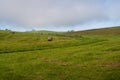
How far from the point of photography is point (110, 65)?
46969mm

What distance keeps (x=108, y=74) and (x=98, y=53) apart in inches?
682

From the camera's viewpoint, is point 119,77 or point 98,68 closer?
Answer: point 119,77

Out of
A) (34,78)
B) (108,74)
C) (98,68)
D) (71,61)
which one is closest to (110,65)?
(98,68)

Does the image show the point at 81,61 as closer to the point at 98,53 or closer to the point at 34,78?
the point at 98,53

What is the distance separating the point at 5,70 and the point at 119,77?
64.5 ft

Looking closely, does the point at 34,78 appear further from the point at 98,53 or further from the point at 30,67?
the point at 98,53

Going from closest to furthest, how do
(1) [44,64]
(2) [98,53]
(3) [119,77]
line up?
(3) [119,77], (1) [44,64], (2) [98,53]

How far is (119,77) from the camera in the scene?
39.7 m

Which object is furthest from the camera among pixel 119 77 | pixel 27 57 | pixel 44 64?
pixel 27 57

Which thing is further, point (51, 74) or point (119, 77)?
point (51, 74)

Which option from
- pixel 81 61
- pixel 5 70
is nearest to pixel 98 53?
pixel 81 61

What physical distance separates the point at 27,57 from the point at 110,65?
73.1ft

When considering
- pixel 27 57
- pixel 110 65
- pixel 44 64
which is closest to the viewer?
pixel 110 65

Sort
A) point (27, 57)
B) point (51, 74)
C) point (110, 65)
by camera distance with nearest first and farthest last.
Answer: point (51, 74), point (110, 65), point (27, 57)
